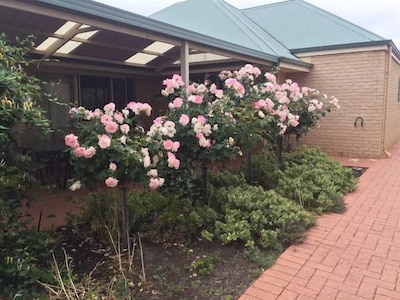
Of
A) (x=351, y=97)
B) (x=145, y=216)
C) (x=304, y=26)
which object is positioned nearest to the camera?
(x=145, y=216)

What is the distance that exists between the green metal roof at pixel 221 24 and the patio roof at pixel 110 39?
0.68 metres

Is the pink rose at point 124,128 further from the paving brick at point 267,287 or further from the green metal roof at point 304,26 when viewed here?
the green metal roof at point 304,26

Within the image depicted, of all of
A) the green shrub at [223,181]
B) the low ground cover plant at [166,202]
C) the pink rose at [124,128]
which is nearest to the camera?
the low ground cover plant at [166,202]

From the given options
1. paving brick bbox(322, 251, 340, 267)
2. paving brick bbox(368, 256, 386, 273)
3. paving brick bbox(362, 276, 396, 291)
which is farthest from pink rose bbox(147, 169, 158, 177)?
paving brick bbox(368, 256, 386, 273)

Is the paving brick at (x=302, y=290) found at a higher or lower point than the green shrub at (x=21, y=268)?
lower

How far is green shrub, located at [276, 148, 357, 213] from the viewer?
4.65 m

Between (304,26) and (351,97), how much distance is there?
3273 millimetres

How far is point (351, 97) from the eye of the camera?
916cm

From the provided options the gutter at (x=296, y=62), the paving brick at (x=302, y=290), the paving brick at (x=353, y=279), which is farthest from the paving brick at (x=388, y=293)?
the gutter at (x=296, y=62)

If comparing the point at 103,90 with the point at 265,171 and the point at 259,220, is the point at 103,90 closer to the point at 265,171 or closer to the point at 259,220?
the point at 265,171

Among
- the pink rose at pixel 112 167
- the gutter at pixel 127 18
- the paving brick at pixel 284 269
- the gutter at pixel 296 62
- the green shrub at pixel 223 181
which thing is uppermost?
the gutter at pixel 296 62

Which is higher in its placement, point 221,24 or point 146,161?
point 221,24

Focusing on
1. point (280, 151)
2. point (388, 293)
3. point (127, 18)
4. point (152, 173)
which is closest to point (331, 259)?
point (388, 293)

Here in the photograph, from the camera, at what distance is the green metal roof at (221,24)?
884 cm
